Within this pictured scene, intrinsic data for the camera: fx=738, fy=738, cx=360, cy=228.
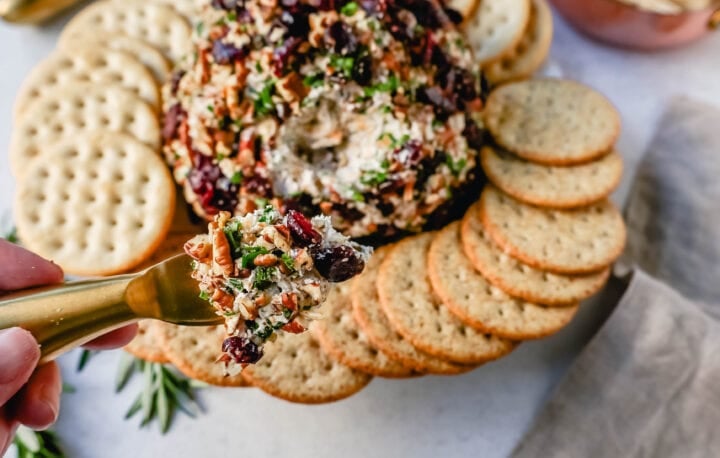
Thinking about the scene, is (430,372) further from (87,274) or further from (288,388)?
(87,274)

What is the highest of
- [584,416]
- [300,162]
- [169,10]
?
[169,10]

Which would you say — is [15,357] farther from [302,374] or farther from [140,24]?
[140,24]

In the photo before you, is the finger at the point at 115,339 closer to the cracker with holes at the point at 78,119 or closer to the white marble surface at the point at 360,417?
the white marble surface at the point at 360,417

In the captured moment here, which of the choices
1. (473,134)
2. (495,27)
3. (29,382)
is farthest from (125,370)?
(495,27)

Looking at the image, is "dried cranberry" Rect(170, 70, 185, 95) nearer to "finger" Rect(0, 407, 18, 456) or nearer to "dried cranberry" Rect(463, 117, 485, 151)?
"dried cranberry" Rect(463, 117, 485, 151)

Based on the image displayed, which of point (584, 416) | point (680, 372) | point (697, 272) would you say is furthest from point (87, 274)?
point (697, 272)

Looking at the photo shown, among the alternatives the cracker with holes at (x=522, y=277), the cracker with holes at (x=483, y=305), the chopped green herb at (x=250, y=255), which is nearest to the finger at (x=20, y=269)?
the chopped green herb at (x=250, y=255)
